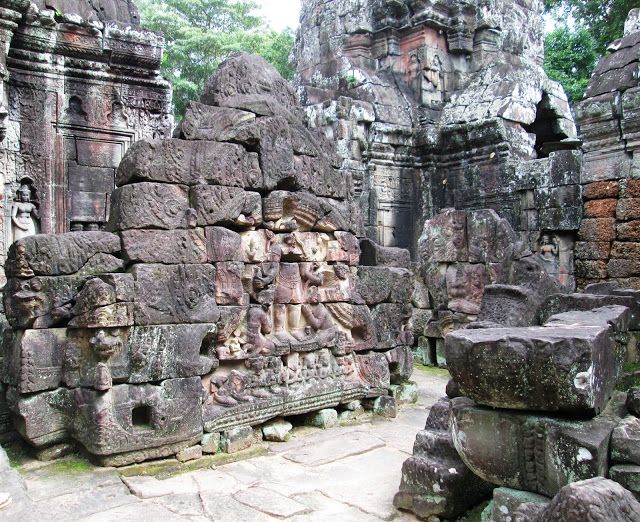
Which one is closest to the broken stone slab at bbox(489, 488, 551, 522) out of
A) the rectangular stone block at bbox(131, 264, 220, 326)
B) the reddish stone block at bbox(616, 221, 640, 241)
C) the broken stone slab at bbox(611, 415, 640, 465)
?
the broken stone slab at bbox(611, 415, 640, 465)

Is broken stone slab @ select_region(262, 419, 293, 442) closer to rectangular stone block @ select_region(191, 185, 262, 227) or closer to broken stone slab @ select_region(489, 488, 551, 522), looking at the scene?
rectangular stone block @ select_region(191, 185, 262, 227)

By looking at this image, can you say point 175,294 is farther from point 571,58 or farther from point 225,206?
point 571,58

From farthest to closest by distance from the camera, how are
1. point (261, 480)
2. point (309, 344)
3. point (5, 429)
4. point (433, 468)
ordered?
1. point (309, 344)
2. point (5, 429)
3. point (261, 480)
4. point (433, 468)

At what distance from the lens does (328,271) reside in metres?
6.38

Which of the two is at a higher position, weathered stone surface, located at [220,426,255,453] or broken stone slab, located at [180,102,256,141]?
broken stone slab, located at [180,102,256,141]

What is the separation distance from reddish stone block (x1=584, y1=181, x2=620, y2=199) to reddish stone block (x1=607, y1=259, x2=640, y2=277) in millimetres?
905

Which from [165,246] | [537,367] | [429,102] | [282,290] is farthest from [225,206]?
[429,102]

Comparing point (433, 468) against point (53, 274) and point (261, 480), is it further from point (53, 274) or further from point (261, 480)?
point (53, 274)

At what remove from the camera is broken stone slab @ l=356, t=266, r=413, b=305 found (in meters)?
6.71

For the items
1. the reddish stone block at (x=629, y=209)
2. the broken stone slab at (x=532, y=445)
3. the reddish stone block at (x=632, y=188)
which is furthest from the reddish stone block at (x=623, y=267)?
the broken stone slab at (x=532, y=445)

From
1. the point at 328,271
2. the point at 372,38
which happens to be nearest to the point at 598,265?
the point at 328,271

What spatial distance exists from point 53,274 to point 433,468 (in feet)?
10.1

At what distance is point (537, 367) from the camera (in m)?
3.01

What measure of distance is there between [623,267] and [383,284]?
11.9ft
